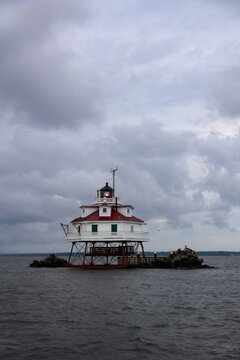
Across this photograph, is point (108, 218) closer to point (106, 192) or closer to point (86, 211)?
point (86, 211)

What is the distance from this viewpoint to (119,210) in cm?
6141

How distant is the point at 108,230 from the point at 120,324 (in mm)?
35714

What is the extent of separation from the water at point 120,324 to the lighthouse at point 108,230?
20.8m

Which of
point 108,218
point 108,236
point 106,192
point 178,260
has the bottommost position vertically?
point 178,260

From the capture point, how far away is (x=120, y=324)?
21.6 m

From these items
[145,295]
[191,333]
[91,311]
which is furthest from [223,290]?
[191,333]

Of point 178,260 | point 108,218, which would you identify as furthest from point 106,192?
point 178,260

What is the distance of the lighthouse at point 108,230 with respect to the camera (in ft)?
188

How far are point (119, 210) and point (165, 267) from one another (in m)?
11.8

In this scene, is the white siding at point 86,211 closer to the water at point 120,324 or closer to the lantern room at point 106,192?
the lantern room at point 106,192

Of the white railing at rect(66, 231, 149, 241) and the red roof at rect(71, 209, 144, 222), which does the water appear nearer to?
the white railing at rect(66, 231, 149, 241)

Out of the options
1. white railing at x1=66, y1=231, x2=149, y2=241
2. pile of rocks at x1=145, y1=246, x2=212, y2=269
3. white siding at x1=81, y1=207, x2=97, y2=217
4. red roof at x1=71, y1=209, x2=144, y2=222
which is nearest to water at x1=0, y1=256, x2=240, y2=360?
white railing at x1=66, y1=231, x2=149, y2=241

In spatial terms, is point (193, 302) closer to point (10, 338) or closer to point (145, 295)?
point (145, 295)

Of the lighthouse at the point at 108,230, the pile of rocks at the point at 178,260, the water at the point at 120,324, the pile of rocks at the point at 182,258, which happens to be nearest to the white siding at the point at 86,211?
the lighthouse at the point at 108,230
